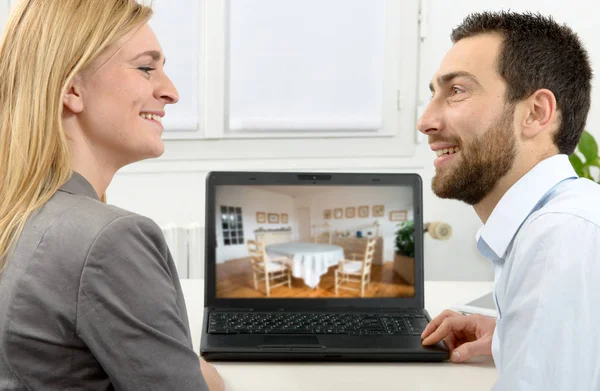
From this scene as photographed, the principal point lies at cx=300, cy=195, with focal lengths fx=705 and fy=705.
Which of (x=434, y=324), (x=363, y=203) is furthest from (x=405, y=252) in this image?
(x=434, y=324)

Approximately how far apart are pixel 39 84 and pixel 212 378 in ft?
1.48

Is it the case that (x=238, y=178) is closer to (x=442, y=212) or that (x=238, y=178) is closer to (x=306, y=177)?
(x=306, y=177)

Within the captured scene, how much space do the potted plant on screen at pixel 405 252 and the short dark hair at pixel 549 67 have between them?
1.30 ft

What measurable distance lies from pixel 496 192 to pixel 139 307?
0.57m

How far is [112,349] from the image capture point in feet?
2.46

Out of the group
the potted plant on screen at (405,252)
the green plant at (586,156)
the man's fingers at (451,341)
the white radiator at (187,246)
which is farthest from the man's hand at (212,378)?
the green plant at (586,156)

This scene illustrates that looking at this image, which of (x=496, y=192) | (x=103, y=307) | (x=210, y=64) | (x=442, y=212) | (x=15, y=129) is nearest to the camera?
(x=103, y=307)

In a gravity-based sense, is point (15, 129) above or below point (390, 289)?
above

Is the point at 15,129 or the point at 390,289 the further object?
the point at 390,289

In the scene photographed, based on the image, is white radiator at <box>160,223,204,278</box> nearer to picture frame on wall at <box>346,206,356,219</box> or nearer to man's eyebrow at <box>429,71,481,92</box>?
picture frame on wall at <box>346,206,356,219</box>

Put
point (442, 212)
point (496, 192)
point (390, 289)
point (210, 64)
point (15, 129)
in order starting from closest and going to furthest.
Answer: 1. point (15, 129)
2. point (496, 192)
3. point (390, 289)
4. point (210, 64)
5. point (442, 212)

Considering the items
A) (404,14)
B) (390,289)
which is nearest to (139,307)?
(390,289)

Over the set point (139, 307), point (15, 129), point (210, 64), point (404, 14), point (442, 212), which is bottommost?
point (442, 212)

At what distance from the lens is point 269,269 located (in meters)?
1.34
